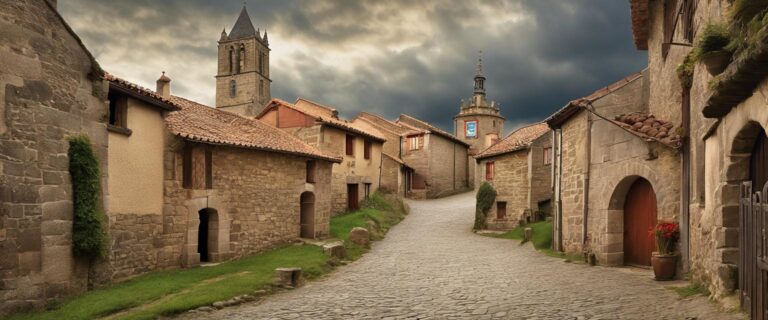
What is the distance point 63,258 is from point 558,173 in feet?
47.0

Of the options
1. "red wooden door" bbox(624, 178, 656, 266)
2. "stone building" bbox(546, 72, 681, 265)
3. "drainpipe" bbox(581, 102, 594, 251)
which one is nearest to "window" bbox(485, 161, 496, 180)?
"stone building" bbox(546, 72, 681, 265)

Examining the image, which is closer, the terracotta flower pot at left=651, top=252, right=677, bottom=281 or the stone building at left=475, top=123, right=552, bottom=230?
the terracotta flower pot at left=651, top=252, right=677, bottom=281

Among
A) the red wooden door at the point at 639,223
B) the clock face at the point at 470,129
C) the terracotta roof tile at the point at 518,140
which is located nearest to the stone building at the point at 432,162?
the terracotta roof tile at the point at 518,140

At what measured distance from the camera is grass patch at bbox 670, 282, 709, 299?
348 inches

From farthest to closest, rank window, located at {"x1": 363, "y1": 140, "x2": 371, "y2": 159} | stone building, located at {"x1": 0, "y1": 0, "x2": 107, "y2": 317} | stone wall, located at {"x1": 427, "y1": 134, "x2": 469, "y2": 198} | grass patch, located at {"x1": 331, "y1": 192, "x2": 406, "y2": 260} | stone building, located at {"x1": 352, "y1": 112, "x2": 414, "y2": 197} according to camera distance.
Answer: stone wall, located at {"x1": 427, "y1": 134, "x2": 469, "y2": 198} → stone building, located at {"x1": 352, "y1": 112, "x2": 414, "y2": 197} → window, located at {"x1": 363, "y1": 140, "x2": 371, "y2": 159} → grass patch, located at {"x1": 331, "y1": 192, "x2": 406, "y2": 260} → stone building, located at {"x1": 0, "y1": 0, "x2": 107, "y2": 317}

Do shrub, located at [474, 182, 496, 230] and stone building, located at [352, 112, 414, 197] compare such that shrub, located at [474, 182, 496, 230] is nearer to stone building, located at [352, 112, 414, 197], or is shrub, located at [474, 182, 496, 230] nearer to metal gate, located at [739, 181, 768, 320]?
stone building, located at [352, 112, 414, 197]

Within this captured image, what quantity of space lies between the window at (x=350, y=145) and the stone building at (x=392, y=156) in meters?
4.69

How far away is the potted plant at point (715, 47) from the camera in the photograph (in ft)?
22.4

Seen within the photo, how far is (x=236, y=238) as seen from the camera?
1678cm

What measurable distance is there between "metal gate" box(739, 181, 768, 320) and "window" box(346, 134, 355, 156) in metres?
24.5

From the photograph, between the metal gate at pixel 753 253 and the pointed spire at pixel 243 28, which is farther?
the pointed spire at pixel 243 28

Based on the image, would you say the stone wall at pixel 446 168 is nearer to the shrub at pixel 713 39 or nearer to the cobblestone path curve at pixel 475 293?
the cobblestone path curve at pixel 475 293

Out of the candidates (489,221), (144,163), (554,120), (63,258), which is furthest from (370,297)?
(489,221)

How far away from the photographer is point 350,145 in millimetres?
Answer: 30641
